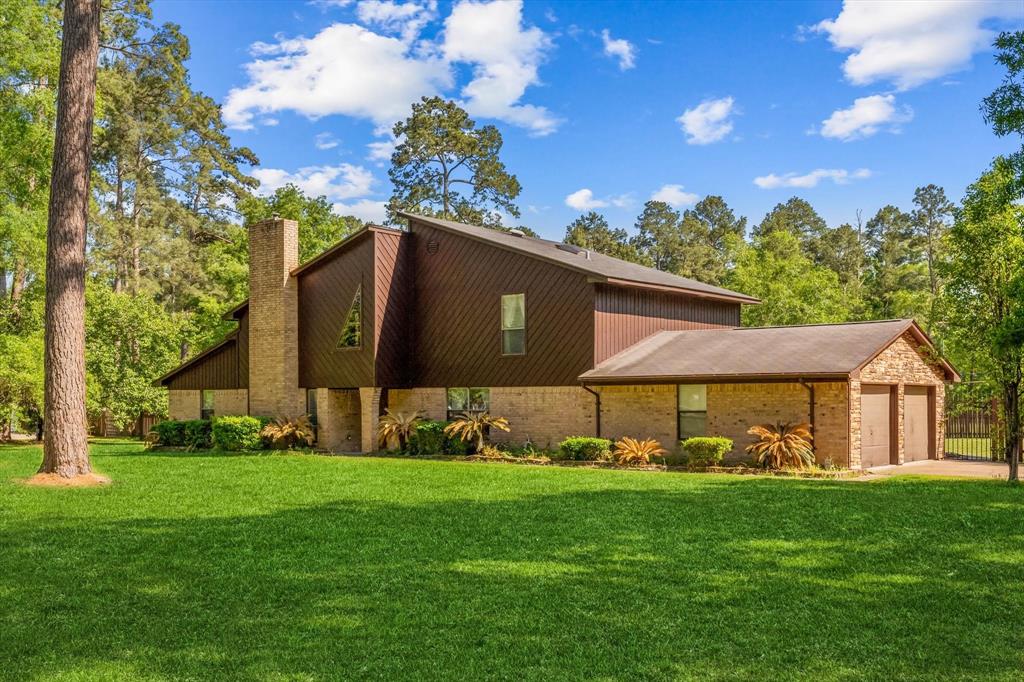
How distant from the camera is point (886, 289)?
178 feet

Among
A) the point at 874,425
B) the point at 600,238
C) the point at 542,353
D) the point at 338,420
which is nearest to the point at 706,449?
the point at 874,425

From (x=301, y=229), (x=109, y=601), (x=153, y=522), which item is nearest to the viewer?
(x=109, y=601)

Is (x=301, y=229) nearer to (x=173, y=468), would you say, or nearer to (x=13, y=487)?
(x=173, y=468)

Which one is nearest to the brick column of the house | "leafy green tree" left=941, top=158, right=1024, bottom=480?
the house

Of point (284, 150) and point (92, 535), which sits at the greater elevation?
point (284, 150)

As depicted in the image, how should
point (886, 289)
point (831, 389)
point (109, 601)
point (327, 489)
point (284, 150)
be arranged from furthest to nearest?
point (886, 289), point (284, 150), point (831, 389), point (327, 489), point (109, 601)

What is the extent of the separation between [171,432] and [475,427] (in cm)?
1050

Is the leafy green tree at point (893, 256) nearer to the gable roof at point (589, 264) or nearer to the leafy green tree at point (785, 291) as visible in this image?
the leafy green tree at point (785, 291)

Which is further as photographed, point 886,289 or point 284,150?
point 886,289

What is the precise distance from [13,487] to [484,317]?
466 inches

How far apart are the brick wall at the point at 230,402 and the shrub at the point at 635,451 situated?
44.4 ft

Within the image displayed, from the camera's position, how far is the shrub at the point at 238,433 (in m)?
23.8

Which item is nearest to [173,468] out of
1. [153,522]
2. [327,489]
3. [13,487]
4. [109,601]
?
[13,487]

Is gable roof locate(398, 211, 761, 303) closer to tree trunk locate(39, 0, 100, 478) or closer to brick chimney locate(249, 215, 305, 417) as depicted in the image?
brick chimney locate(249, 215, 305, 417)
